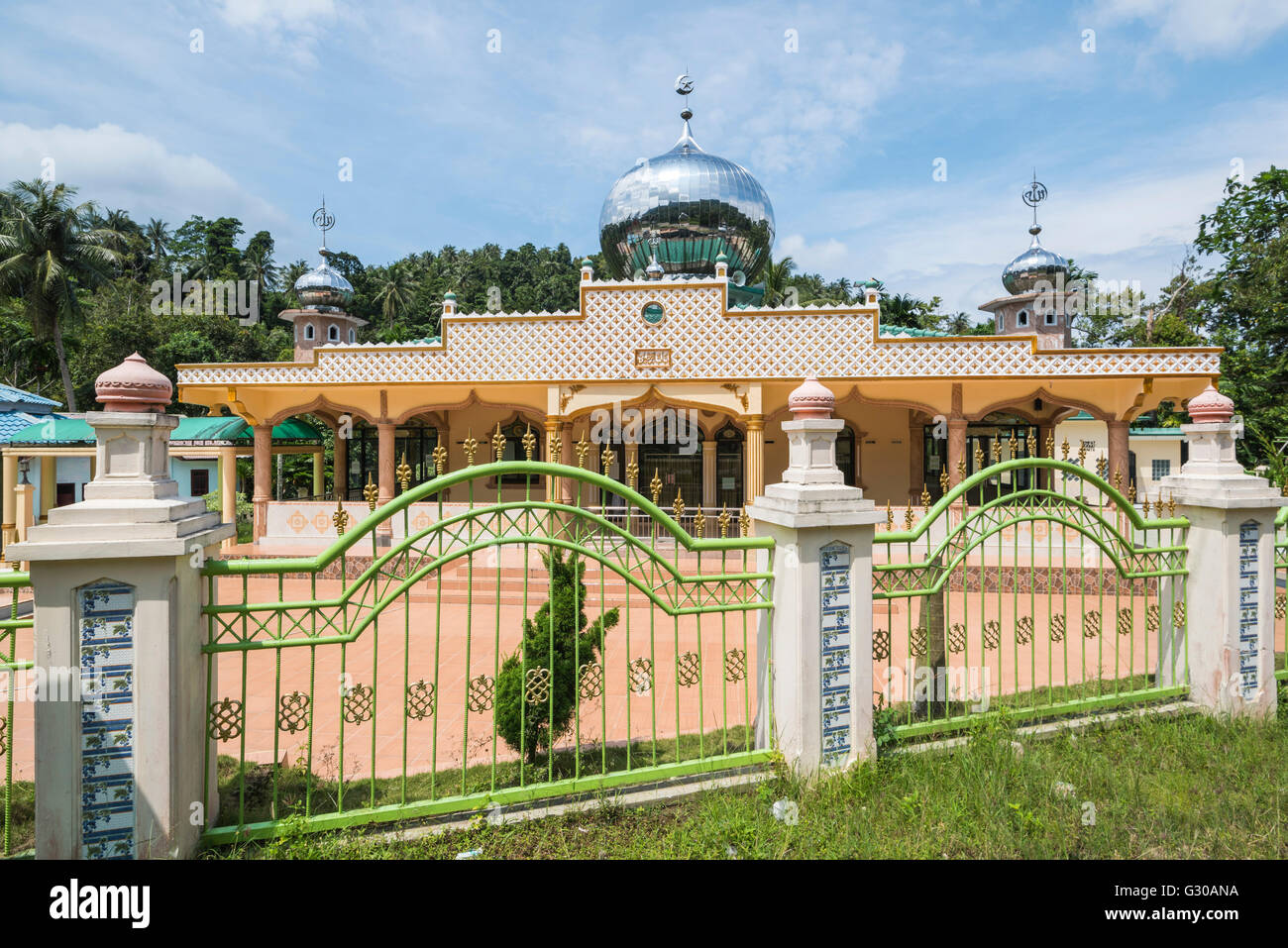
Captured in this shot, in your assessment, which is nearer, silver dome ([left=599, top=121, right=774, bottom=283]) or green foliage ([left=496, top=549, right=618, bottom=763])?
green foliage ([left=496, top=549, right=618, bottom=763])

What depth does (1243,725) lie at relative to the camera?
4.11 meters

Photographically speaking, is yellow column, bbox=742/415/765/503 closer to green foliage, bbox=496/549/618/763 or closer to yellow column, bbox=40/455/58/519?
green foliage, bbox=496/549/618/763

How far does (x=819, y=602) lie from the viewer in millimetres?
3264

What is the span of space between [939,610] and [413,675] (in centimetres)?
450

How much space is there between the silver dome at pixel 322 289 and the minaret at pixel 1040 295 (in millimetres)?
14068

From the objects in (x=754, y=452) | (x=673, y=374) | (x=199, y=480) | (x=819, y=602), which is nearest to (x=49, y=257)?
(x=199, y=480)

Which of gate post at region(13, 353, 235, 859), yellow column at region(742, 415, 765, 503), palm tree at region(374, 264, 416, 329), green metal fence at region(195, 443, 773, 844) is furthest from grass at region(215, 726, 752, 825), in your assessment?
palm tree at region(374, 264, 416, 329)

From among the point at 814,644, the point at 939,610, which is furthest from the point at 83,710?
the point at 939,610

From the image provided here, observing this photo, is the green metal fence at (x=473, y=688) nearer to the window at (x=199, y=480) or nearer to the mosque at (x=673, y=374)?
the mosque at (x=673, y=374)

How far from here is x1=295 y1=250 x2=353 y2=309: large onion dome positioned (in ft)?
47.5

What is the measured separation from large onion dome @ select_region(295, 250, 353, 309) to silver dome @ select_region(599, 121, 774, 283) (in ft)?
19.9

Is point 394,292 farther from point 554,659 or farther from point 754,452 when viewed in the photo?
point 554,659

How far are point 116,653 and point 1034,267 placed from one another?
51.7ft
